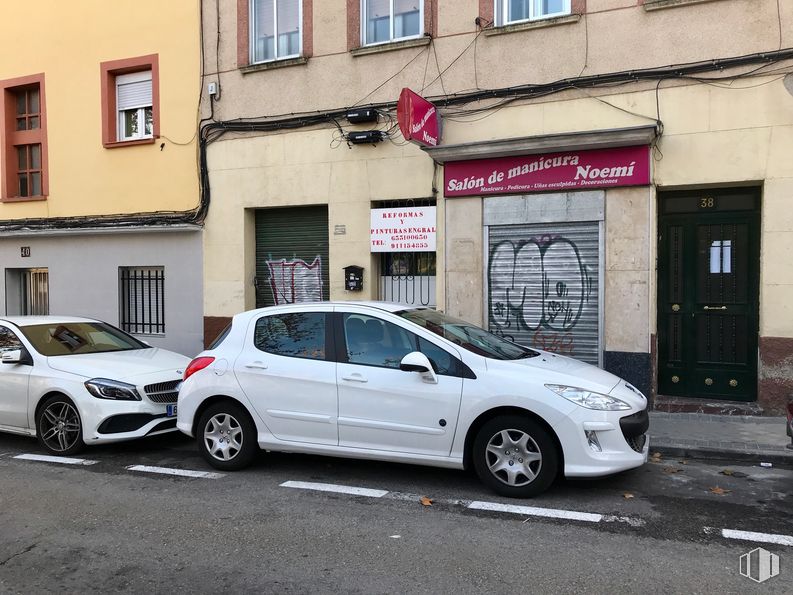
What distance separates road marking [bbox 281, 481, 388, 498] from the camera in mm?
5508

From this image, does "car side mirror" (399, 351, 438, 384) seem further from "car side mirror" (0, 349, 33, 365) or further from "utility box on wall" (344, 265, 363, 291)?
"utility box on wall" (344, 265, 363, 291)

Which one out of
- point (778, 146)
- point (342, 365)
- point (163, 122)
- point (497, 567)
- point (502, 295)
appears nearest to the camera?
point (497, 567)

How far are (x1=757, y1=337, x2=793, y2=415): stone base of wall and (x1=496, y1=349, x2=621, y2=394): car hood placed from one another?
358 centimetres

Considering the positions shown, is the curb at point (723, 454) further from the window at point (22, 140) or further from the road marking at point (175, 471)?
the window at point (22, 140)

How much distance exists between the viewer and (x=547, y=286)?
9.44m

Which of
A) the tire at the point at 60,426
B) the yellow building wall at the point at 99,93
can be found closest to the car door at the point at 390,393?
the tire at the point at 60,426

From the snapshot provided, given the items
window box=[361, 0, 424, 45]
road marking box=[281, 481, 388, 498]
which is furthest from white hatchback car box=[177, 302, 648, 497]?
window box=[361, 0, 424, 45]

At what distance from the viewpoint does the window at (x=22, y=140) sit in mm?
13698

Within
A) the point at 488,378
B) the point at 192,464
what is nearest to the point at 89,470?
the point at 192,464

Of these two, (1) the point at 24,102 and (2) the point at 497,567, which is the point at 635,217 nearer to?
(2) the point at 497,567

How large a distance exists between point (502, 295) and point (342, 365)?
437 centimetres

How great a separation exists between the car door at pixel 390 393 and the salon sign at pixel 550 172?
4.31 metres

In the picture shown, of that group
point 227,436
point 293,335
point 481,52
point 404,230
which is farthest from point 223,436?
point 481,52

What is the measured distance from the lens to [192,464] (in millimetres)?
6582
